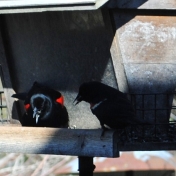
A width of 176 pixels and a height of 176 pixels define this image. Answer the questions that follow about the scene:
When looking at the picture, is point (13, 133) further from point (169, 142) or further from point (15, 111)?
point (15, 111)

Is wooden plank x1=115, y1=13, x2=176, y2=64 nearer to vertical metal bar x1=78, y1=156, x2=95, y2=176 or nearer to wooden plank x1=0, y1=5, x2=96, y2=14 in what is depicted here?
wooden plank x1=0, y1=5, x2=96, y2=14

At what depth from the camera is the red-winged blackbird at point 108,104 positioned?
2766 mm

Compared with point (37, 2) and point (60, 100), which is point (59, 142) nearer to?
point (37, 2)

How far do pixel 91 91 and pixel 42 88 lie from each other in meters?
0.48

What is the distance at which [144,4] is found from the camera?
9.36 feet

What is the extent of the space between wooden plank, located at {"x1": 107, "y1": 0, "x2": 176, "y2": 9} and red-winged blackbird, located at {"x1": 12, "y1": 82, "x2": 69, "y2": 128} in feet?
2.53

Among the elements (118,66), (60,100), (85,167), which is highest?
(118,66)

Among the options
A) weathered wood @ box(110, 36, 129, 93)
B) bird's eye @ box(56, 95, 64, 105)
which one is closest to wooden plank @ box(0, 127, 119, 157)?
weathered wood @ box(110, 36, 129, 93)

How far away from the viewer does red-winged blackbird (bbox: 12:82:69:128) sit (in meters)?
3.36

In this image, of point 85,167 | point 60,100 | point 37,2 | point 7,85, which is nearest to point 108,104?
point 85,167

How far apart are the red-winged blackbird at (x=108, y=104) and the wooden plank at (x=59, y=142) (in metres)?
0.33

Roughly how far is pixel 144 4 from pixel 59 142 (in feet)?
2.95

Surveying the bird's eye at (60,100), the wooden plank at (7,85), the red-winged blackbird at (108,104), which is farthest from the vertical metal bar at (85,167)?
the wooden plank at (7,85)

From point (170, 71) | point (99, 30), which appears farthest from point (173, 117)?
point (99, 30)
